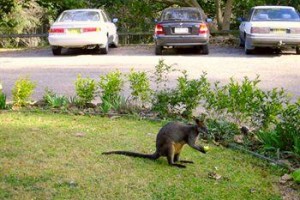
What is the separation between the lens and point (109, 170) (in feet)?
18.2

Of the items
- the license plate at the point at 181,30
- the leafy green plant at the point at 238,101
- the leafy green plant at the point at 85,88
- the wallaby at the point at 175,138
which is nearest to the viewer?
the wallaby at the point at 175,138

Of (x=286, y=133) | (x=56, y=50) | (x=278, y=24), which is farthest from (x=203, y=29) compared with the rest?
(x=286, y=133)

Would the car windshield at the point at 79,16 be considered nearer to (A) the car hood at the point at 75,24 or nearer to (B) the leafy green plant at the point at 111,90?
(A) the car hood at the point at 75,24

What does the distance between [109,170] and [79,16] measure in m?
13.8

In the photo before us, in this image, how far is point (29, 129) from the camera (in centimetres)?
732

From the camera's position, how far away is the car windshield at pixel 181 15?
59.1ft

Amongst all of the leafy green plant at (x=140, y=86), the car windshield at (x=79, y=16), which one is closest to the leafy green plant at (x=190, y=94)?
the leafy green plant at (x=140, y=86)

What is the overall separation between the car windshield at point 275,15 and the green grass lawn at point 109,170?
11542 mm

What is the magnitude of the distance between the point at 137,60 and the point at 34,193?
12.2 m

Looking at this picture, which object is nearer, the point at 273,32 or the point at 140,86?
the point at 140,86

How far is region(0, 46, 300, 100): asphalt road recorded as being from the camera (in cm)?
1227

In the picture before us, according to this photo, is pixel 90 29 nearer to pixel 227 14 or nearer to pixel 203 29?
pixel 203 29

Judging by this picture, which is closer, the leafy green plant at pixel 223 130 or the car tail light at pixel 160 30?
the leafy green plant at pixel 223 130

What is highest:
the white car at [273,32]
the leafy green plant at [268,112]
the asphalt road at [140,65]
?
the white car at [273,32]
